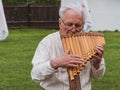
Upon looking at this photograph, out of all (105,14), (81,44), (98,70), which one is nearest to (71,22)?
(81,44)

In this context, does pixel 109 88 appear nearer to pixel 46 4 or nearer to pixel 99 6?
pixel 46 4

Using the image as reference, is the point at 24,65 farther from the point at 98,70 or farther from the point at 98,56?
the point at 98,56

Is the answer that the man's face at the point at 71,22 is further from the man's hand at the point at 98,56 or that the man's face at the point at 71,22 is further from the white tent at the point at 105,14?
the white tent at the point at 105,14

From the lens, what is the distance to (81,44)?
13.8 feet

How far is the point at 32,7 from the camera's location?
22.3 meters

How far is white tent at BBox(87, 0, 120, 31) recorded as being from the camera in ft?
79.7

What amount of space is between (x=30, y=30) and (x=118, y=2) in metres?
5.93

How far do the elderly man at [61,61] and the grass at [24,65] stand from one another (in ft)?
14.6

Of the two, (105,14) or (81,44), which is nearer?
(81,44)

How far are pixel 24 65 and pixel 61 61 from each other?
23.7 ft

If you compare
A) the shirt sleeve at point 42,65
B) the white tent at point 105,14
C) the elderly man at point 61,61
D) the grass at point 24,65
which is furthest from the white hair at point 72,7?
the white tent at point 105,14

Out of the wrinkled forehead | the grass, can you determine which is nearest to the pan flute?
the wrinkled forehead

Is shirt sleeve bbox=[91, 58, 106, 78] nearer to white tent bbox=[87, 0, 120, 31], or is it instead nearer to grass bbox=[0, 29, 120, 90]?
grass bbox=[0, 29, 120, 90]

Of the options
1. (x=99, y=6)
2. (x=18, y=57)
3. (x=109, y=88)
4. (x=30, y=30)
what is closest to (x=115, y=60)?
(x=18, y=57)
